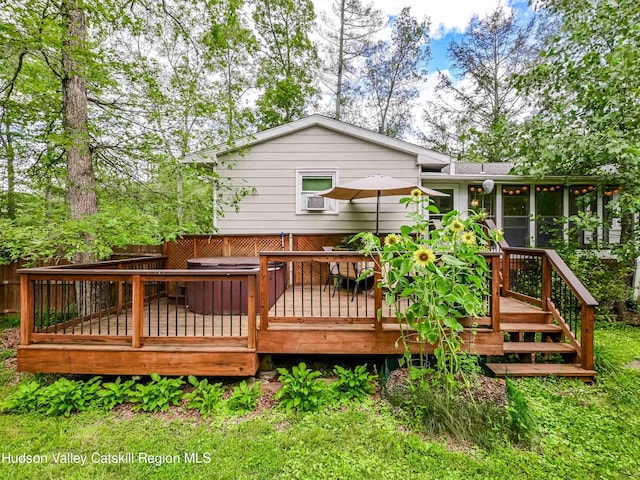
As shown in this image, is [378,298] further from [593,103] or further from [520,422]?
[593,103]

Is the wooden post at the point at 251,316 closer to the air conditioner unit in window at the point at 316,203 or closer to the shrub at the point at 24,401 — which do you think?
Answer: the shrub at the point at 24,401

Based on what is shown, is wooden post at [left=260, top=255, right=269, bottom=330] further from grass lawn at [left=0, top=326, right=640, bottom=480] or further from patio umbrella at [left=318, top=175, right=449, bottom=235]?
patio umbrella at [left=318, top=175, right=449, bottom=235]

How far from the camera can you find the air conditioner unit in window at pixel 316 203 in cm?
678

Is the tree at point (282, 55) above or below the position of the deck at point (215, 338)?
above

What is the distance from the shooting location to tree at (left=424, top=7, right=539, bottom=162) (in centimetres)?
1452

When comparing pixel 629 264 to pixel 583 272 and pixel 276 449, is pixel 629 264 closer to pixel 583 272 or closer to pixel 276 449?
pixel 583 272

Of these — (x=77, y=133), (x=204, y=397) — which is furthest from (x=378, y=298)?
(x=77, y=133)

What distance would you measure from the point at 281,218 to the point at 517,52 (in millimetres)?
15588

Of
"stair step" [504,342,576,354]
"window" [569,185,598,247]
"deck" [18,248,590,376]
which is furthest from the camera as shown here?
"window" [569,185,598,247]

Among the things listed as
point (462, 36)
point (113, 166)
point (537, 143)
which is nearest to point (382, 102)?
point (462, 36)

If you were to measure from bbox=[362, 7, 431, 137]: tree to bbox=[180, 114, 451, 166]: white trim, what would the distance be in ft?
32.5

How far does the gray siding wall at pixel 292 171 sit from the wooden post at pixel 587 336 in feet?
12.1

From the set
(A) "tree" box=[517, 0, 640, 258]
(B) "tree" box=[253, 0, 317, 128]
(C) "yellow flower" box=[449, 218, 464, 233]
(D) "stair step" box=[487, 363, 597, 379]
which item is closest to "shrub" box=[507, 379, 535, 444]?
(D) "stair step" box=[487, 363, 597, 379]

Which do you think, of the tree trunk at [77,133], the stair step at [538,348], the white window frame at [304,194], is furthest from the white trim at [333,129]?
the stair step at [538,348]
